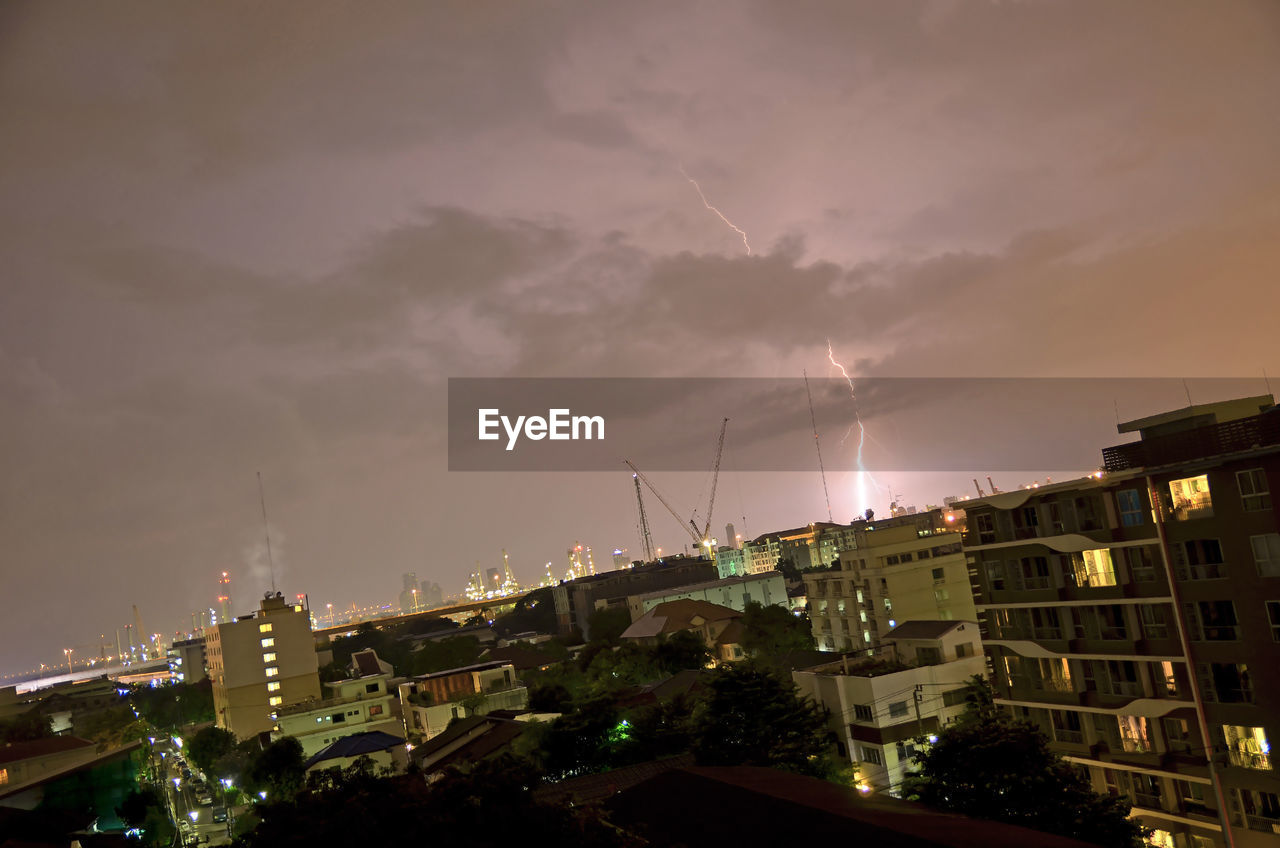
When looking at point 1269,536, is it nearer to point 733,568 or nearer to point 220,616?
point 733,568

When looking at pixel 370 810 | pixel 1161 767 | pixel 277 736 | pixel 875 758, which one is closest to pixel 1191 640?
pixel 1161 767

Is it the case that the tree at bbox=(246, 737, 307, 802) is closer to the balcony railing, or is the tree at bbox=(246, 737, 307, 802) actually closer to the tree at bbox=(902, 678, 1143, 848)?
the tree at bbox=(902, 678, 1143, 848)

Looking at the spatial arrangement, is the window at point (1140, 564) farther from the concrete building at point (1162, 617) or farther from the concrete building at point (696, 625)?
the concrete building at point (696, 625)

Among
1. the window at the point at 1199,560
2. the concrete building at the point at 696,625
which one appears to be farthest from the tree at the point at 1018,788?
the concrete building at the point at 696,625

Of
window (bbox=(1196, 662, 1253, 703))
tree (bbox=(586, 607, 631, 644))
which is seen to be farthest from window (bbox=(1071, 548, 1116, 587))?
tree (bbox=(586, 607, 631, 644))

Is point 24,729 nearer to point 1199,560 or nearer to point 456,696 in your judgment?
point 456,696

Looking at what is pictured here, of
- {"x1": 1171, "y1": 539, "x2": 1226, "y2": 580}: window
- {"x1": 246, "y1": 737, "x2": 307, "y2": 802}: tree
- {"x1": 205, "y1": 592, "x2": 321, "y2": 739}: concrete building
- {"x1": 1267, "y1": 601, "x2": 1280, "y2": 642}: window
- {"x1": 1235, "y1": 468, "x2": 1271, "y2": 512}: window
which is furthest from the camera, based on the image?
{"x1": 205, "y1": 592, "x2": 321, "y2": 739}: concrete building

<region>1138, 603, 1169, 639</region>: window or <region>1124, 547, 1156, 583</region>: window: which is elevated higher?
<region>1124, 547, 1156, 583</region>: window

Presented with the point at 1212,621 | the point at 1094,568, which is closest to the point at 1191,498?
the point at 1212,621
